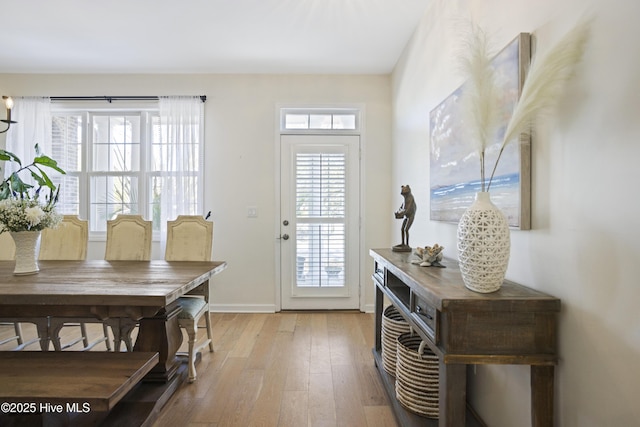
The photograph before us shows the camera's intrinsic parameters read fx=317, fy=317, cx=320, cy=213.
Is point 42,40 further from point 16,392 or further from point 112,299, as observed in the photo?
point 16,392

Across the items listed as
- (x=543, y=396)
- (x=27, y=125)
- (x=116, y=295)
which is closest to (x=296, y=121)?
(x=116, y=295)

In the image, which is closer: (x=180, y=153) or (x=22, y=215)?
(x=22, y=215)

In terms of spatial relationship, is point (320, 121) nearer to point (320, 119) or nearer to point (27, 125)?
point (320, 119)

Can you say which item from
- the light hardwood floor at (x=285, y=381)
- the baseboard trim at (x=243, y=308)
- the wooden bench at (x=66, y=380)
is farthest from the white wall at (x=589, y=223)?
the baseboard trim at (x=243, y=308)

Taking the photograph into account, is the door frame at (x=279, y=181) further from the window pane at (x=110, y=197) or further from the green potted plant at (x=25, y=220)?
the green potted plant at (x=25, y=220)

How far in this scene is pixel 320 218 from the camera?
3.72 metres

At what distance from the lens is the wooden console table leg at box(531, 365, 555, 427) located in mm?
1115

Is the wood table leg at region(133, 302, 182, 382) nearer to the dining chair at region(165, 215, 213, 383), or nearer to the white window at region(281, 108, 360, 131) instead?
the dining chair at region(165, 215, 213, 383)

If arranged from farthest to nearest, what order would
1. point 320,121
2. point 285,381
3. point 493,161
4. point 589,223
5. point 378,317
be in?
point 320,121 < point 378,317 < point 285,381 < point 493,161 < point 589,223

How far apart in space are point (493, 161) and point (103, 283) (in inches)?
87.2

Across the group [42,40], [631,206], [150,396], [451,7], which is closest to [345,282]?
[150,396]

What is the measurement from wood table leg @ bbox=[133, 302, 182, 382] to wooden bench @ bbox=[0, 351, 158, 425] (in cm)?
37

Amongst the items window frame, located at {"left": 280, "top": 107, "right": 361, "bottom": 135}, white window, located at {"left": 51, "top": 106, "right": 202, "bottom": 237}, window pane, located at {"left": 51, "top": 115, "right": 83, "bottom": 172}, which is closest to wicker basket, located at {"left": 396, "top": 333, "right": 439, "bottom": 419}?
window frame, located at {"left": 280, "top": 107, "right": 361, "bottom": 135}

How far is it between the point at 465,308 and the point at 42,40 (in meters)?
4.18
